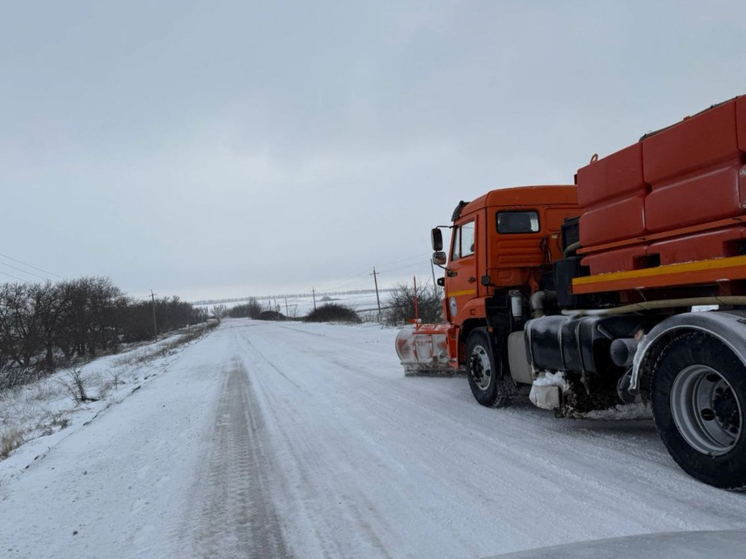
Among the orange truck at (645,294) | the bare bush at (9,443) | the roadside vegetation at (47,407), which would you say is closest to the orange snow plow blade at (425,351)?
the orange truck at (645,294)

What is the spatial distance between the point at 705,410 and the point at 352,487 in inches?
101

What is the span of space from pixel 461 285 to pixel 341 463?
3541mm

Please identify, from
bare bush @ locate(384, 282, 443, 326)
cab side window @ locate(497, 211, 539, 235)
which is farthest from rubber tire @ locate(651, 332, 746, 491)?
bare bush @ locate(384, 282, 443, 326)

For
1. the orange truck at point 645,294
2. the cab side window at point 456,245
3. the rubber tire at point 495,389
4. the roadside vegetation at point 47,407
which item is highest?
the cab side window at point 456,245

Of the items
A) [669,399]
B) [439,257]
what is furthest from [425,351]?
[669,399]

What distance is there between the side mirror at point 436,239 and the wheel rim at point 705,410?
4397 millimetres

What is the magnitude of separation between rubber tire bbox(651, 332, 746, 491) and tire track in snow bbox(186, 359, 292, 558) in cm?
275

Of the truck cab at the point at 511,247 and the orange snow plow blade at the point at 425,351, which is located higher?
the truck cab at the point at 511,247

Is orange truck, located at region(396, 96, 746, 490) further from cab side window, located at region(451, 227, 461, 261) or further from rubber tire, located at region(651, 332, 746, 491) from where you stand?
cab side window, located at region(451, 227, 461, 261)

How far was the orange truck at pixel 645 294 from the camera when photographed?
317 cm

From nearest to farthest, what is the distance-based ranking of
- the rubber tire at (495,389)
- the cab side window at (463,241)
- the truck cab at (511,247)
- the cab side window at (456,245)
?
the rubber tire at (495,389) < the truck cab at (511,247) < the cab side window at (463,241) < the cab side window at (456,245)

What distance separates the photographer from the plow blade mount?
9.37 meters

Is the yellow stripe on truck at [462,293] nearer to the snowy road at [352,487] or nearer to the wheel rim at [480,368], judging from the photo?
the wheel rim at [480,368]

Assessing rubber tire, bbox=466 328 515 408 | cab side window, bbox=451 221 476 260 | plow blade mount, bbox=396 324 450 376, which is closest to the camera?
rubber tire, bbox=466 328 515 408
